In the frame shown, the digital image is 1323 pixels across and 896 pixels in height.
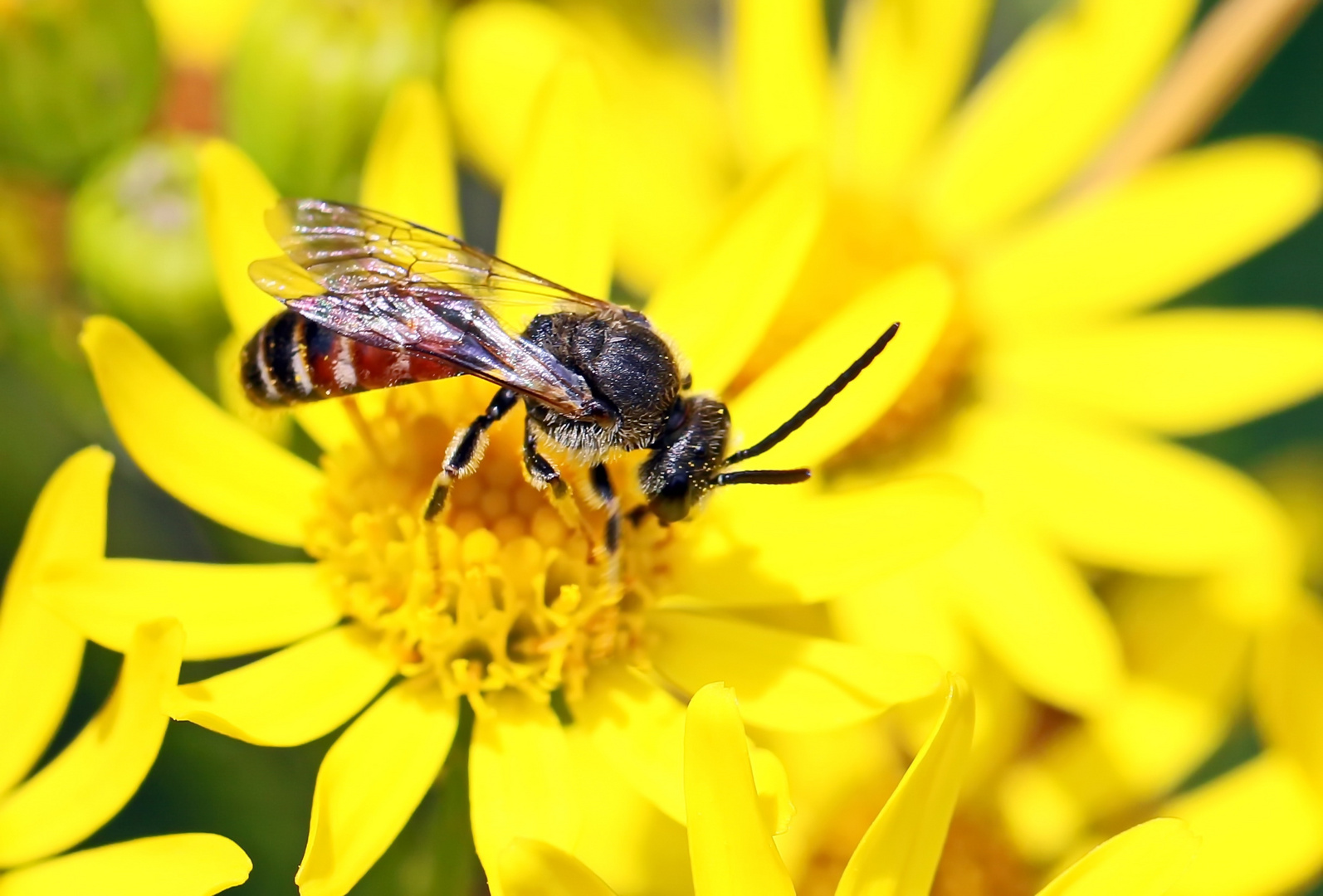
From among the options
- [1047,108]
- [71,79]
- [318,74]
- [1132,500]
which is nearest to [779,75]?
[1047,108]

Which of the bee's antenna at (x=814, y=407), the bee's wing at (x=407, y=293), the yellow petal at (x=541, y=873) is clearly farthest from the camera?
the bee's antenna at (x=814, y=407)

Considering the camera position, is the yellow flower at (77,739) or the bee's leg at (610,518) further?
the bee's leg at (610,518)

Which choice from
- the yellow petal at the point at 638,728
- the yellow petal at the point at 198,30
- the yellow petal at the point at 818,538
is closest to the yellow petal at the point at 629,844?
the yellow petal at the point at 638,728

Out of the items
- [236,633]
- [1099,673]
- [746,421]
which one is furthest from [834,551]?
[236,633]

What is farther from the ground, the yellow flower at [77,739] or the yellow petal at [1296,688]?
the yellow petal at [1296,688]

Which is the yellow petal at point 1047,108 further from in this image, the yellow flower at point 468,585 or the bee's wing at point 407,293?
the bee's wing at point 407,293

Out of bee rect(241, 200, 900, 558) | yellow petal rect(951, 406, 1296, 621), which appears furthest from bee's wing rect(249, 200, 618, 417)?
yellow petal rect(951, 406, 1296, 621)

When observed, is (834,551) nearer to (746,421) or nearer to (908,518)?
(908,518)
